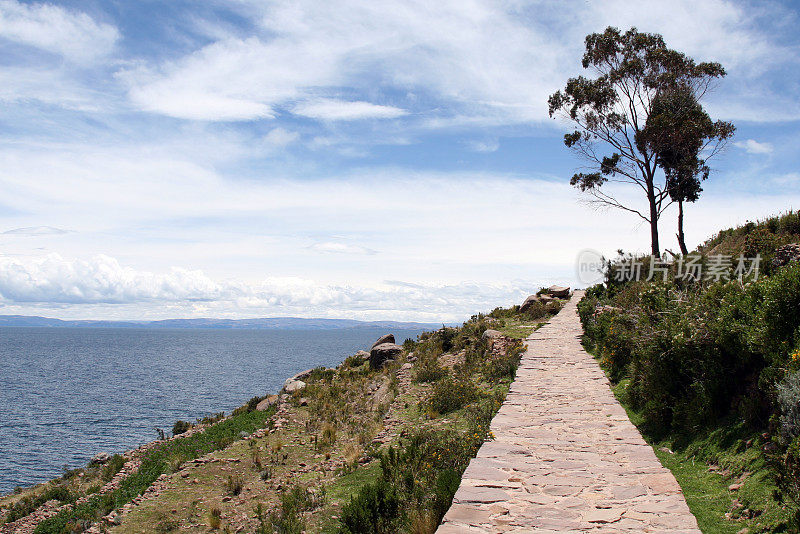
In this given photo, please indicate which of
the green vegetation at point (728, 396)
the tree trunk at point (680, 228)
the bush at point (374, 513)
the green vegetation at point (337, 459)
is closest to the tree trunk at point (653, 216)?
the tree trunk at point (680, 228)

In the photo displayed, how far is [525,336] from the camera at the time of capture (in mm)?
19312

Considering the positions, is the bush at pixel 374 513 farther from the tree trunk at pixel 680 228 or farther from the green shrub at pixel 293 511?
the tree trunk at pixel 680 228

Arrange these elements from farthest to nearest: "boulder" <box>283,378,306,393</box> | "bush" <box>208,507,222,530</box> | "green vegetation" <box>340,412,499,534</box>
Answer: "boulder" <box>283,378,306,393</box> → "bush" <box>208,507,222,530</box> → "green vegetation" <box>340,412,499,534</box>

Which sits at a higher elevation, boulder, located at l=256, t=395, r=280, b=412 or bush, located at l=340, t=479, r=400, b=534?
bush, located at l=340, t=479, r=400, b=534

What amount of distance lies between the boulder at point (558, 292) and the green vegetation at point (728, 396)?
74.0ft

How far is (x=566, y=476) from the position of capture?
258 inches

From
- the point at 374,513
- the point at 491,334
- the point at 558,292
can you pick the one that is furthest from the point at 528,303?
the point at 374,513

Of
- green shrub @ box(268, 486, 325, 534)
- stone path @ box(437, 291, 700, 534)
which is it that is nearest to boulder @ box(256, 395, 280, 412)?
green shrub @ box(268, 486, 325, 534)

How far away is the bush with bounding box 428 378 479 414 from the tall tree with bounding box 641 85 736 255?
729 inches

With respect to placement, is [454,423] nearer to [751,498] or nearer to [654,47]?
[751,498]

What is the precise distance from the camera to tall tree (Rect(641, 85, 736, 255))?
26531 mm

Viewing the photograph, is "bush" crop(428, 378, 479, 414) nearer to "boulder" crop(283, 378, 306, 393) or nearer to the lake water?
"boulder" crop(283, 378, 306, 393)

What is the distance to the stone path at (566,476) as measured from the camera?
5.30 metres

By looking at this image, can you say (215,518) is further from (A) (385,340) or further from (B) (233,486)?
(A) (385,340)
